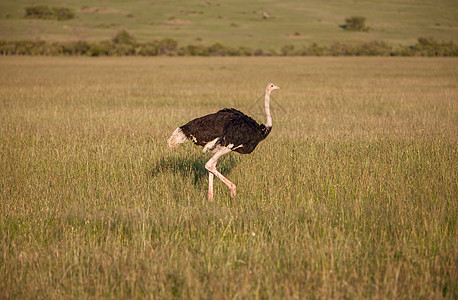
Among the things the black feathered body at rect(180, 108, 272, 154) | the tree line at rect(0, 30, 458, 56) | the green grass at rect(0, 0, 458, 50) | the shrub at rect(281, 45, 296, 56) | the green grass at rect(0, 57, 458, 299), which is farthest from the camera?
the green grass at rect(0, 0, 458, 50)

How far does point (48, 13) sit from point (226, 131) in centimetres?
10500

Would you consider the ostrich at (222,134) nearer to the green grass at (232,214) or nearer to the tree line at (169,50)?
the green grass at (232,214)

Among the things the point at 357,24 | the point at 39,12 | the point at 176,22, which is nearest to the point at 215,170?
the point at 357,24

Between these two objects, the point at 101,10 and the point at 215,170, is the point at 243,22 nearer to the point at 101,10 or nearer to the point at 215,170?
the point at 101,10

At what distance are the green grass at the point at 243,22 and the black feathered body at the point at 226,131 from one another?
72.5 m

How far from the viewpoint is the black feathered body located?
6.43m

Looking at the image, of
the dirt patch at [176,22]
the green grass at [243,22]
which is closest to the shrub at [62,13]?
the green grass at [243,22]

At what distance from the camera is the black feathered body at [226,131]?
6.43 metres

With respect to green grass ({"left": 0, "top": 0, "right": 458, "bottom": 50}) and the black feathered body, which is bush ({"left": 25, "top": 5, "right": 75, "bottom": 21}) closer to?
green grass ({"left": 0, "top": 0, "right": 458, "bottom": 50})

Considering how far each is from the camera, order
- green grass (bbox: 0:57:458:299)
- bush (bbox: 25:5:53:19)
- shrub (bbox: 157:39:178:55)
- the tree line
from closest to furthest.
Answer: green grass (bbox: 0:57:458:299)
the tree line
shrub (bbox: 157:39:178:55)
bush (bbox: 25:5:53:19)

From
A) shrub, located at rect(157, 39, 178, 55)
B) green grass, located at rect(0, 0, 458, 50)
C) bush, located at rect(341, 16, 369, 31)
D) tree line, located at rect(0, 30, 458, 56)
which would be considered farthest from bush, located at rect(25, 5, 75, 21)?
bush, located at rect(341, 16, 369, 31)

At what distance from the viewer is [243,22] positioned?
354 feet

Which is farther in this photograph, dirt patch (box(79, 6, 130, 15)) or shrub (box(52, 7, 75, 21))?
dirt patch (box(79, 6, 130, 15))

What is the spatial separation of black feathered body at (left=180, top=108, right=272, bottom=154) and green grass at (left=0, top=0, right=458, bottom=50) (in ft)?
238
